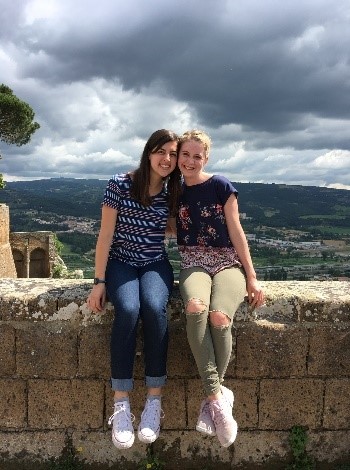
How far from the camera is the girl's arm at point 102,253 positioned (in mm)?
3348

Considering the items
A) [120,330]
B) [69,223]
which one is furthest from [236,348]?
[69,223]

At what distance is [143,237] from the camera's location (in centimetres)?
357

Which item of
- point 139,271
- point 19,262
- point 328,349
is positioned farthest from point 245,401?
point 19,262

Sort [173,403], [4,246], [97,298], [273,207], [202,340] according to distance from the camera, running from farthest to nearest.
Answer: [273,207]
[4,246]
[173,403]
[97,298]
[202,340]

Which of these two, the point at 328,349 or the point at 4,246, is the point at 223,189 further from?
the point at 4,246

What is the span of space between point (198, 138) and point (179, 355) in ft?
5.03

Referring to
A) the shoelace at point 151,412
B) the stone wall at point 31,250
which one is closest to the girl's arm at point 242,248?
the shoelace at point 151,412

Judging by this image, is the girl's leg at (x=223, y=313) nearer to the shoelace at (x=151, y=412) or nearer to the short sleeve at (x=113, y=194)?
the shoelace at (x=151, y=412)

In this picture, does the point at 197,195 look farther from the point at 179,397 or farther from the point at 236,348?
the point at 179,397

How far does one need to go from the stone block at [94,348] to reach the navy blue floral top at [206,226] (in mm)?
734

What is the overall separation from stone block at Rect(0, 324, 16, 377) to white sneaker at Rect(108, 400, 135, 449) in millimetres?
777

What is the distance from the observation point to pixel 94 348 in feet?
11.3

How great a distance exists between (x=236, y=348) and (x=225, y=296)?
1.53ft

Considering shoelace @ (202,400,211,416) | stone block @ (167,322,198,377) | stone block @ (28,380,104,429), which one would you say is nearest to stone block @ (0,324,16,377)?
stone block @ (28,380,104,429)
